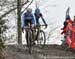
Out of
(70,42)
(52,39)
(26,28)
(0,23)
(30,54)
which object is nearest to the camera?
(0,23)

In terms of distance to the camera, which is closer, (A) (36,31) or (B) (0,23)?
(B) (0,23)

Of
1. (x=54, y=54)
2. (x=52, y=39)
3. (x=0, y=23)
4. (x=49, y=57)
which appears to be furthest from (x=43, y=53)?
(x=52, y=39)

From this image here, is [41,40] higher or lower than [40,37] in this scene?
lower

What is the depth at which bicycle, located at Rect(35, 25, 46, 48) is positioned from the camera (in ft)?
68.8

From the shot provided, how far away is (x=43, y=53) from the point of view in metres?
18.8

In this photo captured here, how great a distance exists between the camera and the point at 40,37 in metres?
21.5

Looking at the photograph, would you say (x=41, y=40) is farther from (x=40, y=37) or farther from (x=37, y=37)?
(x=37, y=37)

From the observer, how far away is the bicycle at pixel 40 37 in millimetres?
20962

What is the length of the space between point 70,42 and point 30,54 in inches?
117

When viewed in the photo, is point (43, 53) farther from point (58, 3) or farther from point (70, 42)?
point (58, 3)

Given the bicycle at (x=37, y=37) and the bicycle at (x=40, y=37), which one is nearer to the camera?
the bicycle at (x=37, y=37)

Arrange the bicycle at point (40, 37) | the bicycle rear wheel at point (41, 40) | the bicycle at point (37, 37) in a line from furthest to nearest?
the bicycle rear wheel at point (41, 40) < the bicycle at point (40, 37) < the bicycle at point (37, 37)

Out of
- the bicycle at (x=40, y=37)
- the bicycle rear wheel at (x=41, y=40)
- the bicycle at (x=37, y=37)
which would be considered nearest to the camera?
the bicycle at (x=37, y=37)

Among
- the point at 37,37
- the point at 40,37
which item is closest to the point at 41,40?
the point at 40,37
